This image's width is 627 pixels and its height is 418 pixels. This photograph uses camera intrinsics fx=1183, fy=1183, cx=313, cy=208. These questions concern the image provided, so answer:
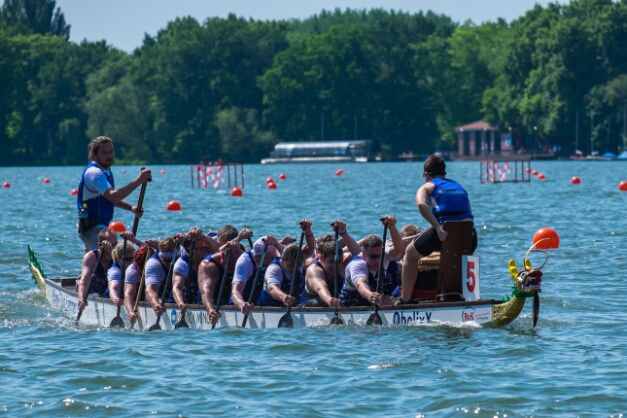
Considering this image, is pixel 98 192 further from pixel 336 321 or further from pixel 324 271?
pixel 336 321

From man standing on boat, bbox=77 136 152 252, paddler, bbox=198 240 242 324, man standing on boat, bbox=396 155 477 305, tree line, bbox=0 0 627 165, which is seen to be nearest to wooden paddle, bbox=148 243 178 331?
paddler, bbox=198 240 242 324

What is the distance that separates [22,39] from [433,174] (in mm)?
113635

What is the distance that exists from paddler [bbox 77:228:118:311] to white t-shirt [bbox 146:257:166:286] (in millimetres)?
784

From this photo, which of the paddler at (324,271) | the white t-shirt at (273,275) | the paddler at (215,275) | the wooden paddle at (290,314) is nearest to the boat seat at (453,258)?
the paddler at (324,271)

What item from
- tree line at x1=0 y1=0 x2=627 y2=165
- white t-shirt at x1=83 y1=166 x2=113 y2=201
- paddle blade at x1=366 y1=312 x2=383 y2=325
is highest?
tree line at x1=0 y1=0 x2=627 y2=165

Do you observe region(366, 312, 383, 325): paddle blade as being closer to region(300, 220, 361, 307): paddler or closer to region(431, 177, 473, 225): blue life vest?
region(300, 220, 361, 307): paddler

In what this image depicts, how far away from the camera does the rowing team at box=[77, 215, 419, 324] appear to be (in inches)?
514

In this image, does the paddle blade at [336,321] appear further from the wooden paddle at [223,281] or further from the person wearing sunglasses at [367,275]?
the wooden paddle at [223,281]

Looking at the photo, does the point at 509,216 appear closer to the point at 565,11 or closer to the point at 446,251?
the point at 446,251

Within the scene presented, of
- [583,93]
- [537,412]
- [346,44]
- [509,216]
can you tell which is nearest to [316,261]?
[537,412]

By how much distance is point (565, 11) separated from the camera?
10219 cm

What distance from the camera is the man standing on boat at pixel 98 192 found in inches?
548

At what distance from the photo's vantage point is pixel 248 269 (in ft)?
44.3

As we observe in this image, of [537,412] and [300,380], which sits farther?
[300,380]
